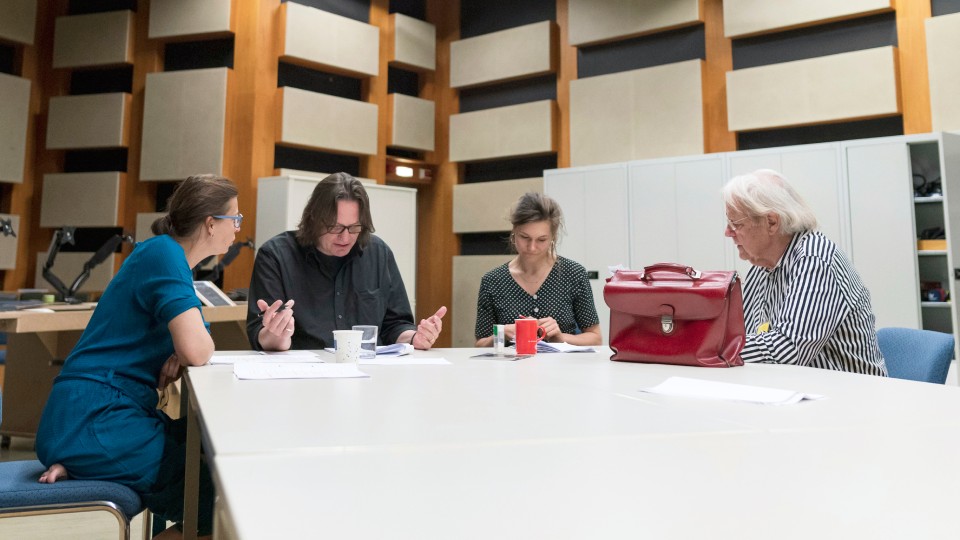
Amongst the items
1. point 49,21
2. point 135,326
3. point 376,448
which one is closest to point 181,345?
point 135,326

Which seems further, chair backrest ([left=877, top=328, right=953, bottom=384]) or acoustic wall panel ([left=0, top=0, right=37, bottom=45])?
acoustic wall panel ([left=0, top=0, right=37, bottom=45])

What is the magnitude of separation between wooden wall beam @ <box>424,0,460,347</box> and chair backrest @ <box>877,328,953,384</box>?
459 centimetres

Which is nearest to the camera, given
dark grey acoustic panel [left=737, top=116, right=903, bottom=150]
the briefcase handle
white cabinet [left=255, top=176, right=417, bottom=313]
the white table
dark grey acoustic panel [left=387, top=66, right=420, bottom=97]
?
the white table

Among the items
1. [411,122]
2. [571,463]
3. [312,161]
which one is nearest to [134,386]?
[571,463]

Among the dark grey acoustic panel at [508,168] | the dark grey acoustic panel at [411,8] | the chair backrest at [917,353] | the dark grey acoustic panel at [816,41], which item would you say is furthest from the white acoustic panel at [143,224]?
the chair backrest at [917,353]

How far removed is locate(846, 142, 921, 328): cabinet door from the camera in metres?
4.12

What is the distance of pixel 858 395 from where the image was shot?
4.42 ft

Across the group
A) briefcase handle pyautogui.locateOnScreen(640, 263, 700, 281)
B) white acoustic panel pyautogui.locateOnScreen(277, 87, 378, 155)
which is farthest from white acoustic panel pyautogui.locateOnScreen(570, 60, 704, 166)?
briefcase handle pyautogui.locateOnScreen(640, 263, 700, 281)

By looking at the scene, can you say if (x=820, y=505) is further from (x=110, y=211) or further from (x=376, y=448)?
(x=110, y=211)

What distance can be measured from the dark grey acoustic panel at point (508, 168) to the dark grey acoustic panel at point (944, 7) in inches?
117

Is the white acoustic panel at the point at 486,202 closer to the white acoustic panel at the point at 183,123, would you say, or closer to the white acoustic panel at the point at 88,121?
the white acoustic panel at the point at 183,123

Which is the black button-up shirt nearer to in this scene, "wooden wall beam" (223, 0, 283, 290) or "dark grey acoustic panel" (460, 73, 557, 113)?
"wooden wall beam" (223, 0, 283, 290)

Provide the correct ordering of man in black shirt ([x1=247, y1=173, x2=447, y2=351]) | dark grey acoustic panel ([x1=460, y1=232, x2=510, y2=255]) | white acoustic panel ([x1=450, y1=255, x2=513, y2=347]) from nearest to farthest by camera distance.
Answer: man in black shirt ([x1=247, y1=173, x2=447, y2=351]) < white acoustic panel ([x1=450, y1=255, x2=513, y2=347]) < dark grey acoustic panel ([x1=460, y1=232, x2=510, y2=255])

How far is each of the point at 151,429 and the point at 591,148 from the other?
4630 mm
